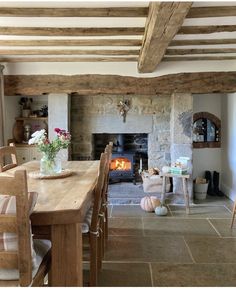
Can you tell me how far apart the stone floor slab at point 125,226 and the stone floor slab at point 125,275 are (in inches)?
30.5

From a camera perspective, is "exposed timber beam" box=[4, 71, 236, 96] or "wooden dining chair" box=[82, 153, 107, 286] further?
"exposed timber beam" box=[4, 71, 236, 96]

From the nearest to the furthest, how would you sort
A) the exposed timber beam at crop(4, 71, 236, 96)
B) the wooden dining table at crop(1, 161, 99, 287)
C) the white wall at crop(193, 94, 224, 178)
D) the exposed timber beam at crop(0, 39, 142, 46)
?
the wooden dining table at crop(1, 161, 99, 287), the exposed timber beam at crop(0, 39, 142, 46), the exposed timber beam at crop(4, 71, 236, 96), the white wall at crop(193, 94, 224, 178)

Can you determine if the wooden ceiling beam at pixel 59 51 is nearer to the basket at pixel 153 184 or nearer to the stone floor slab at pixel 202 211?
the basket at pixel 153 184

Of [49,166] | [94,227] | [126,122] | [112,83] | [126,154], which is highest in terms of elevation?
[112,83]

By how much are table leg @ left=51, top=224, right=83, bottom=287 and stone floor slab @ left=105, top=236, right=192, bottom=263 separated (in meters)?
1.34

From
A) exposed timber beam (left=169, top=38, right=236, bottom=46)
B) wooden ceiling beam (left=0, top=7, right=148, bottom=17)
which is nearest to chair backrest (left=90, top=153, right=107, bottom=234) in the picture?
wooden ceiling beam (left=0, top=7, right=148, bottom=17)

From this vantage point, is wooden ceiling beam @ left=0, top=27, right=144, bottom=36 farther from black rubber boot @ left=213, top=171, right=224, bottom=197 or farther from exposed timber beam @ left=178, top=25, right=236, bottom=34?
black rubber boot @ left=213, top=171, right=224, bottom=197

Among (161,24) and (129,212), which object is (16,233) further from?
(129,212)

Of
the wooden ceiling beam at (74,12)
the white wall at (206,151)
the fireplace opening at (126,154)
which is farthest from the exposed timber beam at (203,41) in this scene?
the fireplace opening at (126,154)

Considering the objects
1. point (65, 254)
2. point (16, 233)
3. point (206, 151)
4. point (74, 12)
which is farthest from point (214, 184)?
point (16, 233)

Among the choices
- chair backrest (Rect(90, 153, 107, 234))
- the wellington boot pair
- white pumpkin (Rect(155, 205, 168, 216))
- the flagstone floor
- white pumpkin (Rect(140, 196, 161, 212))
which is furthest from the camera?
the wellington boot pair

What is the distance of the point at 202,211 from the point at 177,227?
856 millimetres

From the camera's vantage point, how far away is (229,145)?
17.3 feet

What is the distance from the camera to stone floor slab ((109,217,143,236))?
3633 mm
